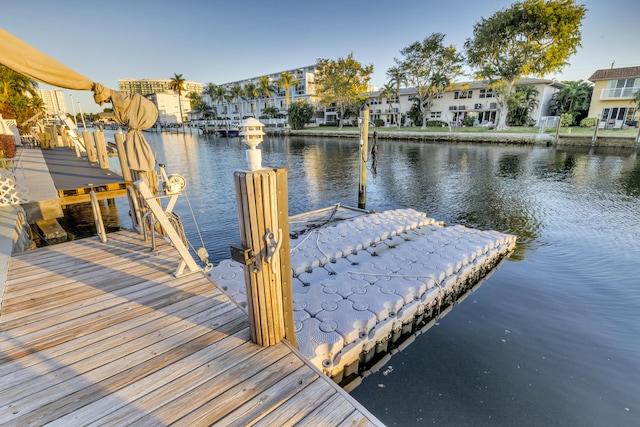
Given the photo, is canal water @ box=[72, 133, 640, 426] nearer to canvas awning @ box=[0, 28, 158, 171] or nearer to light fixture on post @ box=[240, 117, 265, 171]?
canvas awning @ box=[0, 28, 158, 171]

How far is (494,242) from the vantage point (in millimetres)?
6777

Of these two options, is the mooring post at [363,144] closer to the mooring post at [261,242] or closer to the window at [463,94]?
the mooring post at [261,242]

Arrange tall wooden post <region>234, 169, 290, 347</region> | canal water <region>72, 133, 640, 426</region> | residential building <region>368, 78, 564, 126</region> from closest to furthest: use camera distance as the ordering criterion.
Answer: tall wooden post <region>234, 169, 290, 347</region> → canal water <region>72, 133, 640, 426</region> → residential building <region>368, 78, 564, 126</region>

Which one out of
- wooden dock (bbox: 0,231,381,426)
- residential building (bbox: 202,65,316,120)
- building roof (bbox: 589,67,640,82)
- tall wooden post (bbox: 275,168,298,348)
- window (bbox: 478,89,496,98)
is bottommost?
wooden dock (bbox: 0,231,381,426)

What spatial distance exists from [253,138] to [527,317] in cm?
534

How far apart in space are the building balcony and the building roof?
1.20m

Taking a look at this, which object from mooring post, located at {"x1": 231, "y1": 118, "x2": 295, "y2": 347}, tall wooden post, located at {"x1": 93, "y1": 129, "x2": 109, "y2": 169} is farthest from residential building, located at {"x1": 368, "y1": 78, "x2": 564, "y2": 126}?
mooring post, located at {"x1": 231, "y1": 118, "x2": 295, "y2": 347}

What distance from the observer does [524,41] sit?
29.9 metres

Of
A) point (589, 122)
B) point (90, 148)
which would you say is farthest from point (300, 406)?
point (589, 122)

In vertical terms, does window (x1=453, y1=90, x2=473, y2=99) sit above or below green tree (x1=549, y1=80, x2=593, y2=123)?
above

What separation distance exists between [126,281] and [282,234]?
268 centimetres

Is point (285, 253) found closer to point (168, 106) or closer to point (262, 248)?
point (262, 248)

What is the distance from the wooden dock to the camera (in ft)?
6.61

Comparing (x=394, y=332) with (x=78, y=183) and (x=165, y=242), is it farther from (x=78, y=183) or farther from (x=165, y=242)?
(x=78, y=183)
